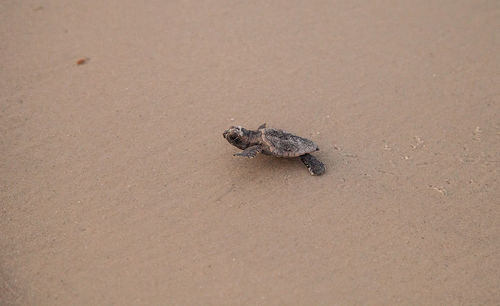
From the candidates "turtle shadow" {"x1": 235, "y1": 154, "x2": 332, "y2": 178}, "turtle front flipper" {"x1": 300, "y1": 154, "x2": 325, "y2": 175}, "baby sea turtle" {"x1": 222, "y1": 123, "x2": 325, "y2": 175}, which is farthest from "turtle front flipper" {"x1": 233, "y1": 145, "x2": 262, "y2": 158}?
"turtle front flipper" {"x1": 300, "y1": 154, "x2": 325, "y2": 175}

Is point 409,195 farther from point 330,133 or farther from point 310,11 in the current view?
point 310,11

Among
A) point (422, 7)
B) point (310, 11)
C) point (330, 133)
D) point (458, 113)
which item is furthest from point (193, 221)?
point (422, 7)

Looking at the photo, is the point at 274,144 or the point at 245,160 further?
the point at 245,160

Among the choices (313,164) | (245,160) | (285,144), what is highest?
(285,144)

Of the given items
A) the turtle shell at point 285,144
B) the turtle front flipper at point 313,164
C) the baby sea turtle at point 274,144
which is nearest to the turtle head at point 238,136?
the baby sea turtle at point 274,144

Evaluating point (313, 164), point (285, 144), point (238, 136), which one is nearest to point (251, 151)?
point (238, 136)

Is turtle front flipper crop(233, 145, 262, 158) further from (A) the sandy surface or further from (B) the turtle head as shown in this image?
(A) the sandy surface

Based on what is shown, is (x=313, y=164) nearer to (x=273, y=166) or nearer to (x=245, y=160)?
(x=273, y=166)
